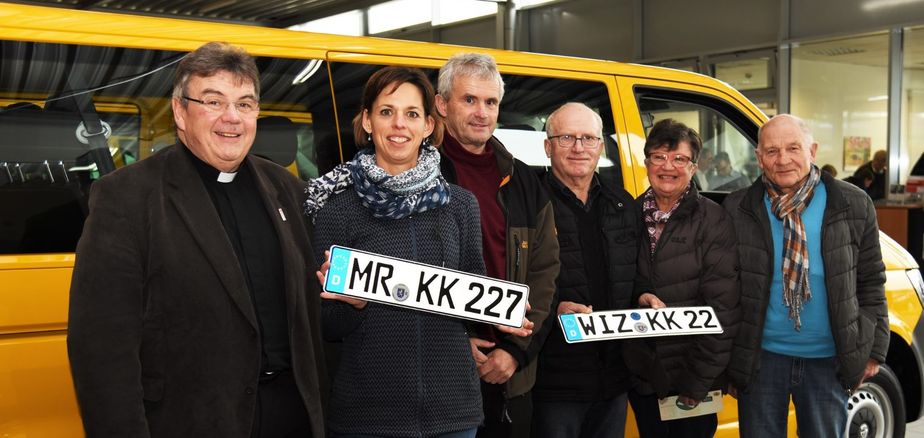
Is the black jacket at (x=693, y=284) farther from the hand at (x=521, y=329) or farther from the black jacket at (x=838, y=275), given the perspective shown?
the hand at (x=521, y=329)

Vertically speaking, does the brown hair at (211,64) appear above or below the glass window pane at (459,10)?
below

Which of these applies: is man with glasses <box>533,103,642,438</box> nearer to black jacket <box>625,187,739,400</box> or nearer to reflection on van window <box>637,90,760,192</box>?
black jacket <box>625,187,739,400</box>

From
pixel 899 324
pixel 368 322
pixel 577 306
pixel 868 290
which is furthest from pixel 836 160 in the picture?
pixel 368 322

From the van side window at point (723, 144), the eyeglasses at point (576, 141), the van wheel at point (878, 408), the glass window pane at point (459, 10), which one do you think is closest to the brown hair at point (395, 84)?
the eyeglasses at point (576, 141)

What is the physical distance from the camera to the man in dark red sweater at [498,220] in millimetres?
2502

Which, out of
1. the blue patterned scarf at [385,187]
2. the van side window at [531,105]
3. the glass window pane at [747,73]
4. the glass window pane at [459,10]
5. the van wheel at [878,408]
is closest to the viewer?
the blue patterned scarf at [385,187]

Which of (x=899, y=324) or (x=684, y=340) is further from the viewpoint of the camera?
(x=899, y=324)

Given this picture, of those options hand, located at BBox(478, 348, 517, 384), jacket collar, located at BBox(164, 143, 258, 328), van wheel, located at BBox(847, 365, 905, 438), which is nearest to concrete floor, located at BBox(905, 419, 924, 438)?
van wheel, located at BBox(847, 365, 905, 438)

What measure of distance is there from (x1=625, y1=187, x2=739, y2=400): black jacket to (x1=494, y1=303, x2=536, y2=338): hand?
0.62m

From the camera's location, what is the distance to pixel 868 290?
2.96 m

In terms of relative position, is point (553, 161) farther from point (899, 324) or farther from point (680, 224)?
point (899, 324)

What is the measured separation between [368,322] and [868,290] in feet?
5.99

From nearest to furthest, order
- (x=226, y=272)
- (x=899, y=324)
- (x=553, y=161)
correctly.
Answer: (x=226, y=272)
(x=553, y=161)
(x=899, y=324)

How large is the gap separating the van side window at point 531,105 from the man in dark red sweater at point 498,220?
0.33 meters
